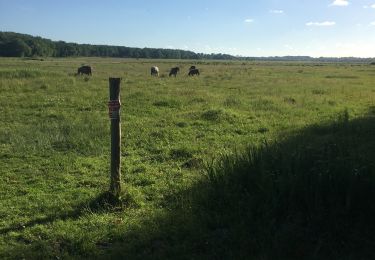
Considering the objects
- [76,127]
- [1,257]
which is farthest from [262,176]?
[76,127]

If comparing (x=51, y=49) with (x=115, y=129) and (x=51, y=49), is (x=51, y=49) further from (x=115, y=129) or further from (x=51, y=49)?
(x=115, y=129)

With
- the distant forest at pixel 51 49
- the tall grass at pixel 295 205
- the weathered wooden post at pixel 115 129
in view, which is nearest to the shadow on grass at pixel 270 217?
the tall grass at pixel 295 205

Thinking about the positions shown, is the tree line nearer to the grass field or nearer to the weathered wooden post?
the grass field

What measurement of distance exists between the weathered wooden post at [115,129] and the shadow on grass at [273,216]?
1116mm

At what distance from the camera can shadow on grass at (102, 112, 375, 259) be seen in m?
5.09

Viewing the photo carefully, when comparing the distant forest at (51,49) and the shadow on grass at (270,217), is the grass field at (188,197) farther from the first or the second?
the distant forest at (51,49)

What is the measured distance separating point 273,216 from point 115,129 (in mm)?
2748

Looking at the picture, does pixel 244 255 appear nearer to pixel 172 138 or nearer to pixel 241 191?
pixel 241 191

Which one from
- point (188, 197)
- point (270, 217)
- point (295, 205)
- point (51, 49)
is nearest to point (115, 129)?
point (188, 197)

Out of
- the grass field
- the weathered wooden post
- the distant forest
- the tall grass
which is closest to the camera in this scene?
the tall grass

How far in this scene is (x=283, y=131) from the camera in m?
13.5

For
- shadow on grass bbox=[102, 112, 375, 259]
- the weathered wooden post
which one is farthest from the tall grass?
the weathered wooden post

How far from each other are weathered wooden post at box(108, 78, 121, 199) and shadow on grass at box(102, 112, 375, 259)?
112 cm

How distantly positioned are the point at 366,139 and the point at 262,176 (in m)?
5.99
